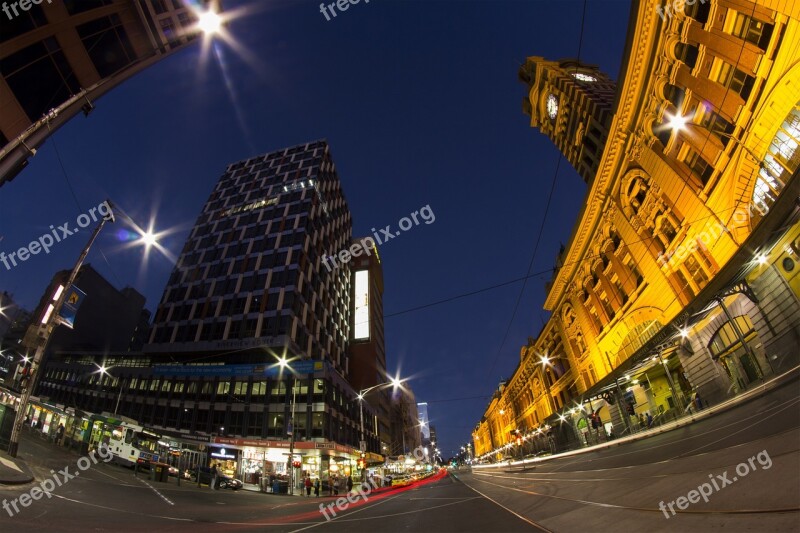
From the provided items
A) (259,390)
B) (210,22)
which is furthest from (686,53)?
(259,390)

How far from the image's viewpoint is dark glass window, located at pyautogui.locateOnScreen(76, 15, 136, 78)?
1658 centimetres

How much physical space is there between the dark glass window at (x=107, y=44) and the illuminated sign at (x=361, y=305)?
42.9 m

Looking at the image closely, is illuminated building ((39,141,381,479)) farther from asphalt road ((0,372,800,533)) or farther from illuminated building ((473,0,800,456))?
illuminated building ((473,0,800,456))

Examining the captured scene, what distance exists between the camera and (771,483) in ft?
14.4

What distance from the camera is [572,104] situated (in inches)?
1708

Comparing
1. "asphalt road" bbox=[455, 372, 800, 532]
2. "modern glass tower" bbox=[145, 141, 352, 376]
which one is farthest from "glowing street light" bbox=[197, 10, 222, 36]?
"modern glass tower" bbox=[145, 141, 352, 376]

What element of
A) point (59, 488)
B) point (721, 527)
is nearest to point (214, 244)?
point (59, 488)

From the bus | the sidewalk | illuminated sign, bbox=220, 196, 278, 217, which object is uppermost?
illuminated sign, bbox=220, 196, 278, 217

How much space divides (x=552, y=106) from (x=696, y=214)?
112ft

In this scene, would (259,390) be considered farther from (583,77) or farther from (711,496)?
(583,77)

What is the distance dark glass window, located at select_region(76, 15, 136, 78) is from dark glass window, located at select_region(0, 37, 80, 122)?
1508 millimetres

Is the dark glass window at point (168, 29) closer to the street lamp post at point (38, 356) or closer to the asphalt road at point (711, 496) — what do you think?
the street lamp post at point (38, 356)

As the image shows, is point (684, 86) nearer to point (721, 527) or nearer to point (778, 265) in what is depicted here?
point (778, 265)

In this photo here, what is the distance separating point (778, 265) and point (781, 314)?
7.65 feet
